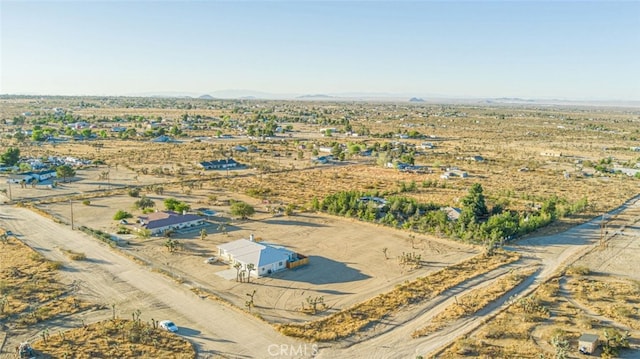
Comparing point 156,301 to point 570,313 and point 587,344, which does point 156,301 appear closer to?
point 587,344

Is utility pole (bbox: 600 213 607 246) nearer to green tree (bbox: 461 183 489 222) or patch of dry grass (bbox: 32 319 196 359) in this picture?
green tree (bbox: 461 183 489 222)

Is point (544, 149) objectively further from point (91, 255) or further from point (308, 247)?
point (91, 255)

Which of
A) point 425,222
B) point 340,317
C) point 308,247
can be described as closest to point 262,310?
point 340,317

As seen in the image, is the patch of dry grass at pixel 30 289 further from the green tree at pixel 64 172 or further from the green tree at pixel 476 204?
the green tree at pixel 476 204

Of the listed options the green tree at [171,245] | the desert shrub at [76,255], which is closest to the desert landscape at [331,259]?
the desert shrub at [76,255]

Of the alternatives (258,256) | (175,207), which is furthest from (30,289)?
(175,207)
